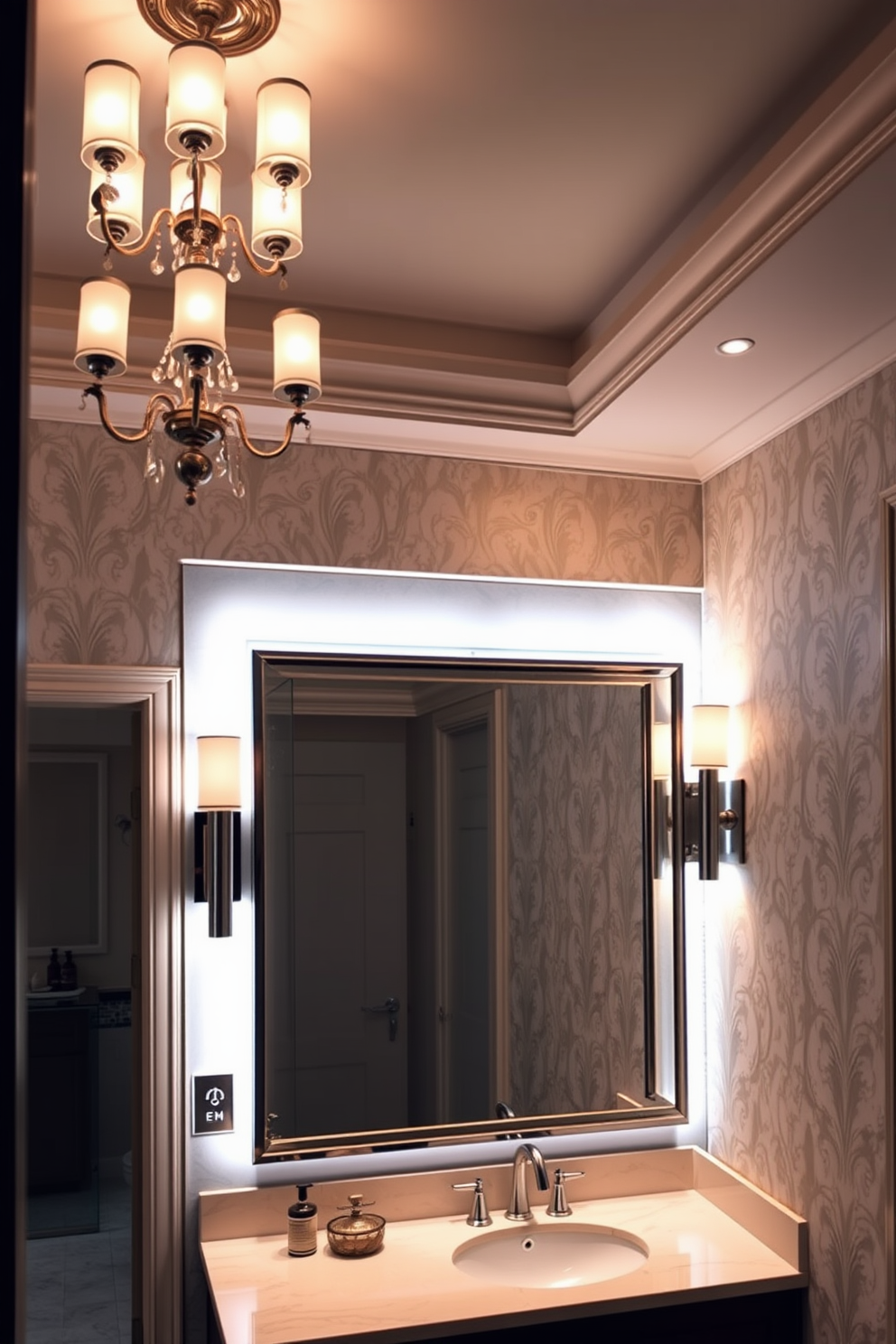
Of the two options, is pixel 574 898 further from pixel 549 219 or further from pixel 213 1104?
pixel 549 219

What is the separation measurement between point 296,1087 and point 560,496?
57.9 inches

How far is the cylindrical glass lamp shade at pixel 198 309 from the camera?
4.79 feet

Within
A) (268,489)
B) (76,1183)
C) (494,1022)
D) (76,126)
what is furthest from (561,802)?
(76,1183)

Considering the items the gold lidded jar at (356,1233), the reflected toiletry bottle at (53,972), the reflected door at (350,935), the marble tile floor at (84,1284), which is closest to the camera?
the gold lidded jar at (356,1233)

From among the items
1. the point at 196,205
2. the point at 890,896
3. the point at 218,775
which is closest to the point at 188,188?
the point at 196,205

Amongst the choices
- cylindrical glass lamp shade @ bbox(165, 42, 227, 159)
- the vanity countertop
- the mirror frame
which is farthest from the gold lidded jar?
cylindrical glass lamp shade @ bbox(165, 42, 227, 159)

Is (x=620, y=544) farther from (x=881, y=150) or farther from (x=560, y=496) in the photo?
(x=881, y=150)

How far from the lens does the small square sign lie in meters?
2.53

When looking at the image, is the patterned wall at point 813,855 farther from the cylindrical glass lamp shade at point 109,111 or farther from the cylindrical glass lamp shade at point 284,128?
the cylindrical glass lamp shade at point 109,111

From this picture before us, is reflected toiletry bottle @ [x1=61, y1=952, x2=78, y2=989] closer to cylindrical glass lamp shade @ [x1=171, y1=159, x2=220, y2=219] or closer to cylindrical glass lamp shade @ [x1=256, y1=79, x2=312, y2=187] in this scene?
cylindrical glass lamp shade @ [x1=171, y1=159, x2=220, y2=219]

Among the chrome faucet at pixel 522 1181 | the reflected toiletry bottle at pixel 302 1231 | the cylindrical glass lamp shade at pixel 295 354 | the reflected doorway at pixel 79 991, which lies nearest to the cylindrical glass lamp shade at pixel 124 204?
Answer: the cylindrical glass lamp shade at pixel 295 354

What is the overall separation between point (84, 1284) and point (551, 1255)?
242cm

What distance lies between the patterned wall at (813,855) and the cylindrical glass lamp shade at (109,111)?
56.3 inches

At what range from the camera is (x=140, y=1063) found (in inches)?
99.3
